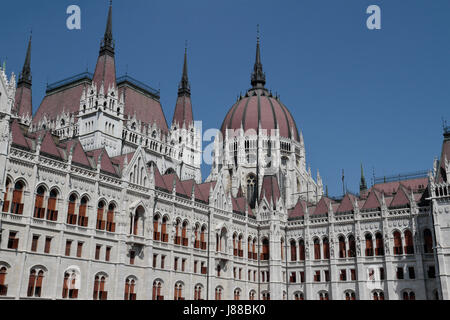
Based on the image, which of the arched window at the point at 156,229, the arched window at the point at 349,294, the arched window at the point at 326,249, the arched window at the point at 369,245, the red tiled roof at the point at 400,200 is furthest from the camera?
the arched window at the point at 326,249

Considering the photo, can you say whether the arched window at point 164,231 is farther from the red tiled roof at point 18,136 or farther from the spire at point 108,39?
the spire at point 108,39

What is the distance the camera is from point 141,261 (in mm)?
50750

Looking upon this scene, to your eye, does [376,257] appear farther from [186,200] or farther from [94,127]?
[94,127]

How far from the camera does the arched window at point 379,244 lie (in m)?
60.9

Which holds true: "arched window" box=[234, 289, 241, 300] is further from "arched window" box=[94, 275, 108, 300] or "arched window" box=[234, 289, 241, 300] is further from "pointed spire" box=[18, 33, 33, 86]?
"pointed spire" box=[18, 33, 33, 86]

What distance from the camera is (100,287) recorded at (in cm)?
4612

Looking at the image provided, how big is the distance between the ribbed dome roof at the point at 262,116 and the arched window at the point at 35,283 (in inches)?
2376

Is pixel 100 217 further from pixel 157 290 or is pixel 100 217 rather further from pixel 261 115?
pixel 261 115

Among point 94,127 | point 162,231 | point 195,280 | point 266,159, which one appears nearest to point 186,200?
point 162,231

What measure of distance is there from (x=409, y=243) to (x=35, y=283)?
138 feet

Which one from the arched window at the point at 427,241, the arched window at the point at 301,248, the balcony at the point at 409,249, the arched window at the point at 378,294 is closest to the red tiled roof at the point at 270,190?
the arched window at the point at 301,248

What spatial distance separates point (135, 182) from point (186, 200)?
7.81 metres

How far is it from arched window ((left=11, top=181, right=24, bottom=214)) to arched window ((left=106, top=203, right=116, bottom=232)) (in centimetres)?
946

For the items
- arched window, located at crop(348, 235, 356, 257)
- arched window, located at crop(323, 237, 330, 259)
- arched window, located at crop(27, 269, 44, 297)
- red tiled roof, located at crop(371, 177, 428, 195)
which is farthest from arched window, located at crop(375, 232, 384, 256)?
arched window, located at crop(27, 269, 44, 297)
